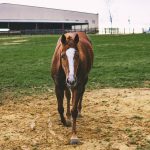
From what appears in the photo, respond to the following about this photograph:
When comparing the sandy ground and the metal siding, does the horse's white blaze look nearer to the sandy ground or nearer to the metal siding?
the sandy ground

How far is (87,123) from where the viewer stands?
981cm

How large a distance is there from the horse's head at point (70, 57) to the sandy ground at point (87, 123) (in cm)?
126

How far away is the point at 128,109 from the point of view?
36.3 ft

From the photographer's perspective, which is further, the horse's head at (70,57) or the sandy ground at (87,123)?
the sandy ground at (87,123)

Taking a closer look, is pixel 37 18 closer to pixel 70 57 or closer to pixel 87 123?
pixel 87 123

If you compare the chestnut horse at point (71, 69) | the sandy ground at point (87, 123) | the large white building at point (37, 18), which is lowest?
the sandy ground at point (87, 123)

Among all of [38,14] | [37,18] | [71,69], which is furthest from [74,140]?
[38,14]

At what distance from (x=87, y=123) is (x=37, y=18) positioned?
96338 millimetres

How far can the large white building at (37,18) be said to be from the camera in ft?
329

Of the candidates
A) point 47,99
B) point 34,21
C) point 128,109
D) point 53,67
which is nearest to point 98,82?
point 47,99

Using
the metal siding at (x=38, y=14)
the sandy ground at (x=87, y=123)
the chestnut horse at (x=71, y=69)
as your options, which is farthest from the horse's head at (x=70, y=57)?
the metal siding at (x=38, y=14)

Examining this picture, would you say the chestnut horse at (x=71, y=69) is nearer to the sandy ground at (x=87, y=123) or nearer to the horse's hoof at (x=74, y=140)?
the horse's hoof at (x=74, y=140)

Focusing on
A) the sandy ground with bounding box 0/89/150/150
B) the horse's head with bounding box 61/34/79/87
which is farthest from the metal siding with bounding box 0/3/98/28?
the horse's head with bounding box 61/34/79/87

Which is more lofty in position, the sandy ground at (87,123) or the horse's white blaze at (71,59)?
the horse's white blaze at (71,59)
